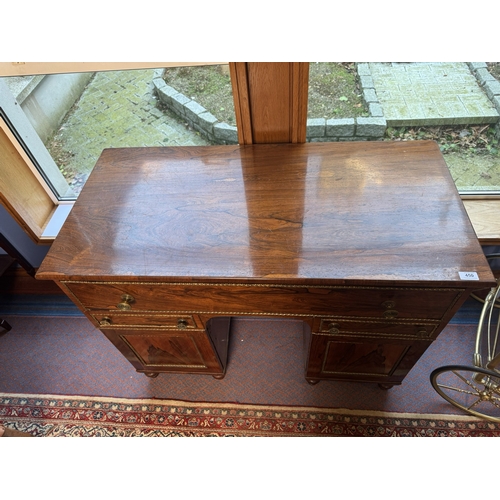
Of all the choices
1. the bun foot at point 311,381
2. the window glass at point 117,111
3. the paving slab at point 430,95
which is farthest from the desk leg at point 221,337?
the paving slab at point 430,95

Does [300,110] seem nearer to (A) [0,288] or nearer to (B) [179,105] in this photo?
(B) [179,105]

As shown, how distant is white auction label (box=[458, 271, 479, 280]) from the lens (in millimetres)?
845

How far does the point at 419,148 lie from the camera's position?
1159mm

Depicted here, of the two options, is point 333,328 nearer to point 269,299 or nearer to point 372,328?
point 372,328

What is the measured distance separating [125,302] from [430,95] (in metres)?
1.39

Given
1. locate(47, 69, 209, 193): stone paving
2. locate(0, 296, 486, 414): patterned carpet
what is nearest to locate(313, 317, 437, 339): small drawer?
locate(0, 296, 486, 414): patterned carpet

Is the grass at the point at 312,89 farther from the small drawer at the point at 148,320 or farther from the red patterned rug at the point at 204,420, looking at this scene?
the red patterned rug at the point at 204,420

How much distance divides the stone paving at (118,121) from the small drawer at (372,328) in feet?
3.19

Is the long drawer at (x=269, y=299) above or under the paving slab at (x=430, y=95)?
under

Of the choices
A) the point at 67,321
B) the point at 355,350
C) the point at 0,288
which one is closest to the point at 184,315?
the point at 355,350

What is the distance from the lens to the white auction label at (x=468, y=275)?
845 millimetres

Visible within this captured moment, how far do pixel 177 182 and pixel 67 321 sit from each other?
118 centimetres

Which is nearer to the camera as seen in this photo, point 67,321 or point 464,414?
point 464,414

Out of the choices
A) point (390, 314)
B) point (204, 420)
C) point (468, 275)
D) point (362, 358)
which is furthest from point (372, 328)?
point (204, 420)
